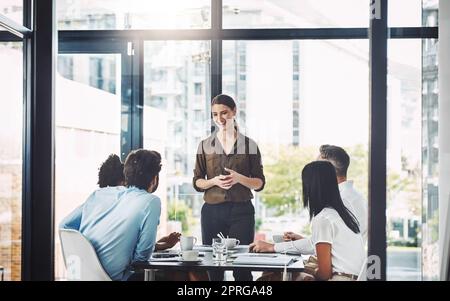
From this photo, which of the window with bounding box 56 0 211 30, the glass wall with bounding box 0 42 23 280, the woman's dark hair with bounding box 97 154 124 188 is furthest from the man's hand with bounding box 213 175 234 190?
→ the glass wall with bounding box 0 42 23 280

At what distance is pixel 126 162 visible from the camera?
11.1ft

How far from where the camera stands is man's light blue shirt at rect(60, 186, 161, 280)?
3145 mm

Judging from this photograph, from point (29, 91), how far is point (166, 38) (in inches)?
29.1

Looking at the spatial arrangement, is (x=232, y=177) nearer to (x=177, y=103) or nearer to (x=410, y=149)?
(x=177, y=103)

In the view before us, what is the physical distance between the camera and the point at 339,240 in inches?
120

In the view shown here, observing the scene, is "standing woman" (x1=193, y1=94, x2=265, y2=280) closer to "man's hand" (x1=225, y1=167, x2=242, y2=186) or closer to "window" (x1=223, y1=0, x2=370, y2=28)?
"man's hand" (x1=225, y1=167, x2=242, y2=186)

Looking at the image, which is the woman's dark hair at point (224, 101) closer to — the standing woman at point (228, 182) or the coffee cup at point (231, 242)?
the standing woman at point (228, 182)

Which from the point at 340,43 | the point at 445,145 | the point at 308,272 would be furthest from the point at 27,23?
the point at 445,145

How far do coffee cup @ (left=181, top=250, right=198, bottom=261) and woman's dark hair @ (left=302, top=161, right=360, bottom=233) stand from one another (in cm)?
58

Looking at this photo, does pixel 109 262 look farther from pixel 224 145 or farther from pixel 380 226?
pixel 380 226

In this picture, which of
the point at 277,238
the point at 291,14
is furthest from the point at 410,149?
→ the point at 291,14

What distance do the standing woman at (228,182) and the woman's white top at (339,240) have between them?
1.10 feet

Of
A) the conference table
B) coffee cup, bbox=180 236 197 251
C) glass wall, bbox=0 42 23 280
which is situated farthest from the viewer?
coffee cup, bbox=180 236 197 251

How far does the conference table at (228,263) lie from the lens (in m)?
2.94
